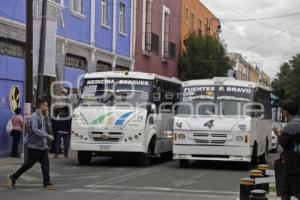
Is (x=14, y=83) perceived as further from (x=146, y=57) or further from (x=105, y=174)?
(x=146, y=57)

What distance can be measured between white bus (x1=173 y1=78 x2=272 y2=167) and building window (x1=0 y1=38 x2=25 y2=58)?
6.24m

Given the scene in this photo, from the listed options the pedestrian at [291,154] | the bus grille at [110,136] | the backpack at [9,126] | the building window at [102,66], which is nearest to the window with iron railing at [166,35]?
the building window at [102,66]

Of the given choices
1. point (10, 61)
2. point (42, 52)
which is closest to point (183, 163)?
point (42, 52)

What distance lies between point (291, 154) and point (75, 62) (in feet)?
61.0

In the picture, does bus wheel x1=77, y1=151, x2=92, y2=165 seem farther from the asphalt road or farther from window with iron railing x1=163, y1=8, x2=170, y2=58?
window with iron railing x1=163, y1=8, x2=170, y2=58

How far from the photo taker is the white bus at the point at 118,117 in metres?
17.7

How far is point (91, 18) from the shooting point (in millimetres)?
28062

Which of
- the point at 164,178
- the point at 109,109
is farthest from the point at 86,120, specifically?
the point at 164,178

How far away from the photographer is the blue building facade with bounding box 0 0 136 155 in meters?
20.9

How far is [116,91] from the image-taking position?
18484mm

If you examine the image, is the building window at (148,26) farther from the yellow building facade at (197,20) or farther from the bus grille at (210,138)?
the bus grille at (210,138)

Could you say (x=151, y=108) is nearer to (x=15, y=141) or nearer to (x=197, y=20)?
(x=15, y=141)

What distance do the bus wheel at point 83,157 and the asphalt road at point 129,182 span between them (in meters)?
0.24

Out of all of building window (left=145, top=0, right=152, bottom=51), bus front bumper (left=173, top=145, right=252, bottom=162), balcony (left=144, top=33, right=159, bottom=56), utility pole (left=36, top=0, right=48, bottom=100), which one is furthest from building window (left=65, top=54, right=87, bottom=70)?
bus front bumper (left=173, top=145, right=252, bottom=162)
